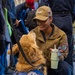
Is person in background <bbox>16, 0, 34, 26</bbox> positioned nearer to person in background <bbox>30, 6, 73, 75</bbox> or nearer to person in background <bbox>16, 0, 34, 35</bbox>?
person in background <bbox>16, 0, 34, 35</bbox>

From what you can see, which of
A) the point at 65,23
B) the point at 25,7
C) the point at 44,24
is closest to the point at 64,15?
the point at 65,23

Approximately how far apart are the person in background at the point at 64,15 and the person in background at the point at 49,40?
0.69 metres

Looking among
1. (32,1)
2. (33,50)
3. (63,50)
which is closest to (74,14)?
(32,1)

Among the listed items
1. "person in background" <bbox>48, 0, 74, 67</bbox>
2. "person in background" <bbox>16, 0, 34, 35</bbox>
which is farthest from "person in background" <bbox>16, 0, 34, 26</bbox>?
"person in background" <bbox>48, 0, 74, 67</bbox>

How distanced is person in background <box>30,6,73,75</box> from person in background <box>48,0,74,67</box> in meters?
0.69

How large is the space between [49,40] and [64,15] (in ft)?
3.30

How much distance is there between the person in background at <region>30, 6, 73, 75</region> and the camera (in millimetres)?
3928

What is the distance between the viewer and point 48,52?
13.1 feet

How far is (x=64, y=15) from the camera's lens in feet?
16.2

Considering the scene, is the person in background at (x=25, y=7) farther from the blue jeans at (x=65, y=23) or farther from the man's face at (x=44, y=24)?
the man's face at (x=44, y=24)

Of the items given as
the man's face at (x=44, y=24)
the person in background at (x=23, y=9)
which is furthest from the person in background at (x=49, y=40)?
the person in background at (x=23, y=9)

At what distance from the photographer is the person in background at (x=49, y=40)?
12.9 feet

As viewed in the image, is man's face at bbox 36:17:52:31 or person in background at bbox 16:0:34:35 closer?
man's face at bbox 36:17:52:31

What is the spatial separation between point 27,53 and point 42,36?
0.75 metres
